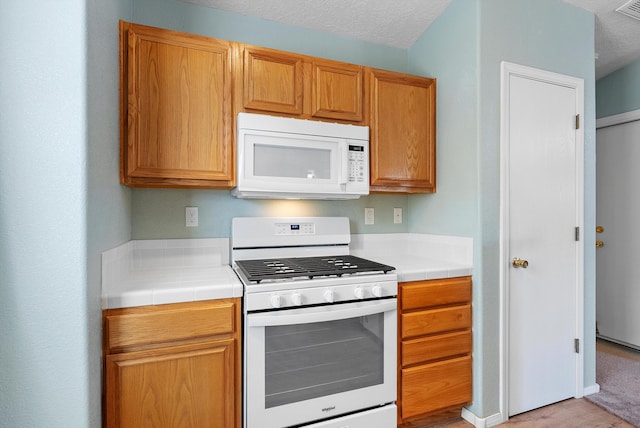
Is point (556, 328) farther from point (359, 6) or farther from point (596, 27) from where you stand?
point (359, 6)

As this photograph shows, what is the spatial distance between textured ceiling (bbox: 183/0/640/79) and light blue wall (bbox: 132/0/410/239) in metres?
0.06

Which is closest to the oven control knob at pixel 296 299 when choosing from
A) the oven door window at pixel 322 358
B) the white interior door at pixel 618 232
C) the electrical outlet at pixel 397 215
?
the oven door window at pixel 322 358

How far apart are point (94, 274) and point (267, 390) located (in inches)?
35.3

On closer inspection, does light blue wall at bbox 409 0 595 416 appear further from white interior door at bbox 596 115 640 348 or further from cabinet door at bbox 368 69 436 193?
white interior door at bbox 596 115 640 348

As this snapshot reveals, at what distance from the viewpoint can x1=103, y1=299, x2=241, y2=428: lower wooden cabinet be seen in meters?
1.31

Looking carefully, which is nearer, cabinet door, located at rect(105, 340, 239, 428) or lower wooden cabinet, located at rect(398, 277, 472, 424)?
cabinet door, located at rect(105, 340, 239, 428)

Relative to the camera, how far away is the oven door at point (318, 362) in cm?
150

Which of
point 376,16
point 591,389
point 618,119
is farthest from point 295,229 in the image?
point 618,119

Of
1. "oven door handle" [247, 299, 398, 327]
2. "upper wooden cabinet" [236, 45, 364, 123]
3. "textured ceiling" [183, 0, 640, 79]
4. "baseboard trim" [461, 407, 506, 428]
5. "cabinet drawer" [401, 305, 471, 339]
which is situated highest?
"textured ceiling" [183, 0, 640, 79]

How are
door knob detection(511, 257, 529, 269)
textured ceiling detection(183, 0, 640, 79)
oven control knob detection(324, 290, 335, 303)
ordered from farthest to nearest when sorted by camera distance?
textured ceiling detection(183, 0, 640, 79), door knob detection(511, 257, 529, 269), oven control knob detection(324, 290, 335, 303)

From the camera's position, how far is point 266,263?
1.91 meters

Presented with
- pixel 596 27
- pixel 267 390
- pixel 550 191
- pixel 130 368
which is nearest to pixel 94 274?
pixel 130 368

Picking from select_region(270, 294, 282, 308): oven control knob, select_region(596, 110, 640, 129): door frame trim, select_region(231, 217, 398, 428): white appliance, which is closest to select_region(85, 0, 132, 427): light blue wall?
select_region(231, 217, 398, 428): white appliance

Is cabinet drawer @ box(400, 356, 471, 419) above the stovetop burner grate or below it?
below
